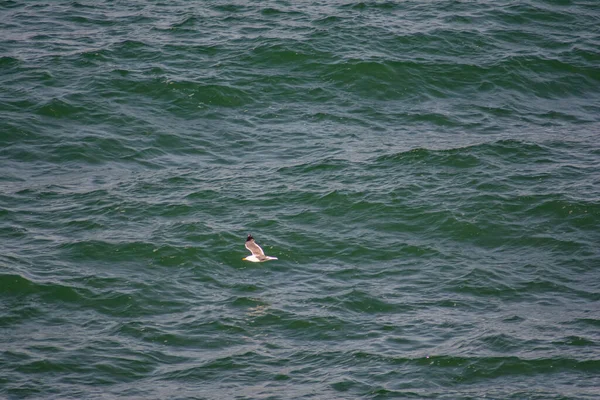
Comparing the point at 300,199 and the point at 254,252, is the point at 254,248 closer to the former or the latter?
the point at 254,252

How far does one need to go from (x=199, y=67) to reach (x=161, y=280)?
1330 cm

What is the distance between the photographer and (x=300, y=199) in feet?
101

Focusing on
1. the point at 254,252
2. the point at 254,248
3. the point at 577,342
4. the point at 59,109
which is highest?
the point at 59,109

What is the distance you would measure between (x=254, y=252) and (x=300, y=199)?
16.2 feet

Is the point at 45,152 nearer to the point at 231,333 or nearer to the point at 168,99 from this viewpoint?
the point at 168,99

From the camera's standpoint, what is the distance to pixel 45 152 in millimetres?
32594

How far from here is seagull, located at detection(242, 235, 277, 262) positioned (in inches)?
1017

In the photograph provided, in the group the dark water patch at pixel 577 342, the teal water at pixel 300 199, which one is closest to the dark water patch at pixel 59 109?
the teal water at pixel 300 199

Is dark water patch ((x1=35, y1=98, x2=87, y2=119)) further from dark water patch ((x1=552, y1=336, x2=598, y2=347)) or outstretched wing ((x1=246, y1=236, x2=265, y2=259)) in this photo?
dark water patch ((x1=552, y1=336, x2=598, y2=347))

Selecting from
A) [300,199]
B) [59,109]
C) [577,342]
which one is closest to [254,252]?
[300,199]

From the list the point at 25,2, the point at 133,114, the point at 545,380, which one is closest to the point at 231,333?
the point at 545,380

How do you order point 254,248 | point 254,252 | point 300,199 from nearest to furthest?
point 254,248 < point 254,252 < point 300,199

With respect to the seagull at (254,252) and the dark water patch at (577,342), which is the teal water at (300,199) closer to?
the dark water patch at (577,342)

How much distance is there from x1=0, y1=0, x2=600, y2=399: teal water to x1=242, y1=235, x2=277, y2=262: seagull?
22.4 inches
